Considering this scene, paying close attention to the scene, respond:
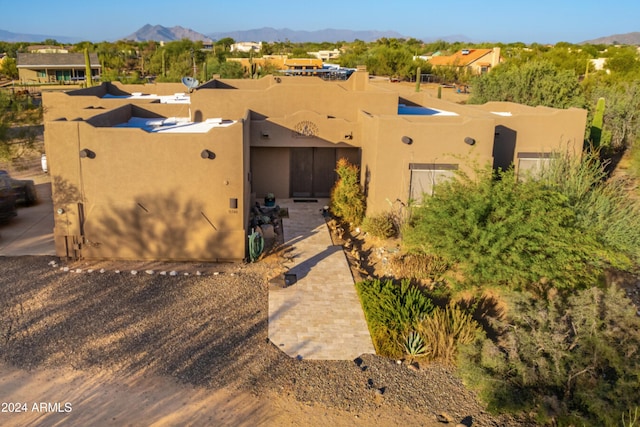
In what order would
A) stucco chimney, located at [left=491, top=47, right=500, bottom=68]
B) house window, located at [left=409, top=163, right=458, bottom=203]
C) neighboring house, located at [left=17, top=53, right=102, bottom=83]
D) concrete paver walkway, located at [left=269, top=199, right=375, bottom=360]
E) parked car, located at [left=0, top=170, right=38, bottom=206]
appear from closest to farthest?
concrete paver walkway, located at [left=269, top=199, right=375, bottom=360] → house window, located at [left=409, top=163, right=458, bottom=203] → parked car, located at [left=0, top=170, right=38, bottom=206] → stucco chimney, located at [left=491, top=47, right=500, bottom=68] → neighboring house, located at [left=17, top=53, right=102, bottom=83]

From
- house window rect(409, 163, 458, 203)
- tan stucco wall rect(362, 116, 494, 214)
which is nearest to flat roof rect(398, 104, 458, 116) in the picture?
tan stucco wall rect(362, 116, 494, 214)

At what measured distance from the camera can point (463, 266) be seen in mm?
13227

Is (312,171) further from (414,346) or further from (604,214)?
(414,346)

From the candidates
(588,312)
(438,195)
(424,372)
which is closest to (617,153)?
(438,195)

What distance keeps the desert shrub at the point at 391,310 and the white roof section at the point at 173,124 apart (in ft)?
26.5

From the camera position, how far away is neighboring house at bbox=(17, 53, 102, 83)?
252 feet

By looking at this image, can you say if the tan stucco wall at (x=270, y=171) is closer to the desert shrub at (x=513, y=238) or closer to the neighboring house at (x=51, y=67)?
the desert shrub at (x=513, y=238)

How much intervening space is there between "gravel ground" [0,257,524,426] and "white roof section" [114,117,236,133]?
212 inches

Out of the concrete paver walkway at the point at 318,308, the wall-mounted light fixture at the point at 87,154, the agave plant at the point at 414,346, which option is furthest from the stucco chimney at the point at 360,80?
the agave plant at the point at 414,346

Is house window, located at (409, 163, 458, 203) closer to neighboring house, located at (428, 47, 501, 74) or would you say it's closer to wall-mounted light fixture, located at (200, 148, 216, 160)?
wall-mounted light fixture, located at (200, 148, 216, 160)

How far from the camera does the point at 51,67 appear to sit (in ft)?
253

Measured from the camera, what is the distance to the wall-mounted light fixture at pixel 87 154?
48.0ft

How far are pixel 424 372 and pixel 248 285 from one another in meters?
5.28

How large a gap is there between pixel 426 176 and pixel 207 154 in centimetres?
689
